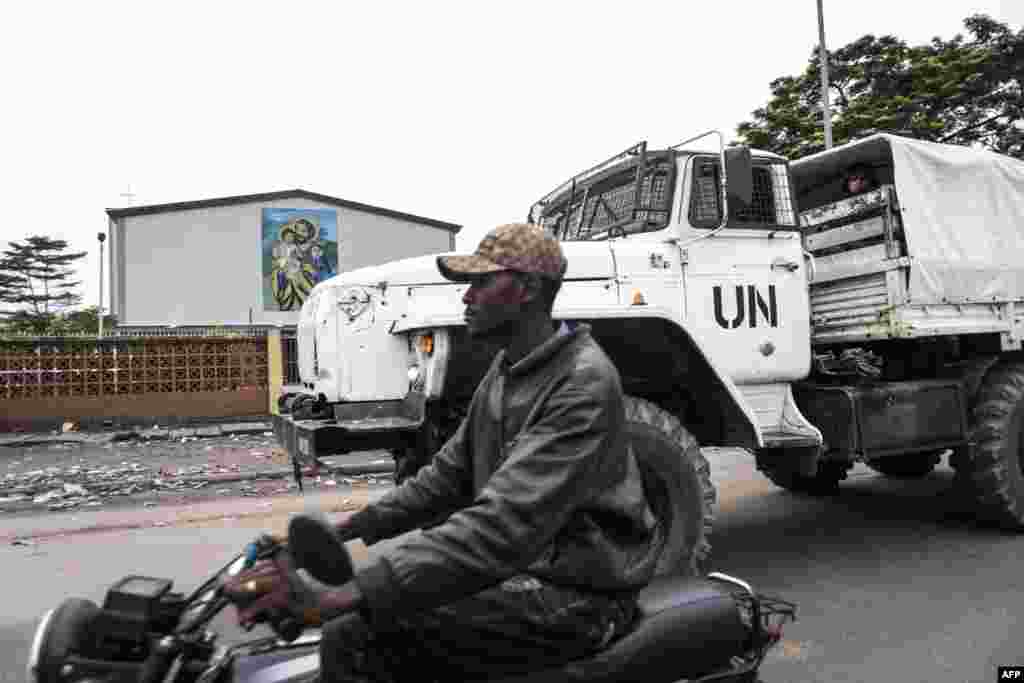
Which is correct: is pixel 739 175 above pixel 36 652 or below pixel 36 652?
above

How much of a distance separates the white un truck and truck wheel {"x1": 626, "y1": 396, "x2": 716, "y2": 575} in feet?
0.04

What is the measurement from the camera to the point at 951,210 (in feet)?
18.7

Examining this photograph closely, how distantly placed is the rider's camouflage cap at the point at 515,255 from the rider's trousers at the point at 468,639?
78 cm

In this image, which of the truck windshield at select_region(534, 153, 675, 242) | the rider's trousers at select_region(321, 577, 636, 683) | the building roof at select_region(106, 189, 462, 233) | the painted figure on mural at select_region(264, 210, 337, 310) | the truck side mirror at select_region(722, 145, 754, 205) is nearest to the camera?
the rider's trousers at select_region(321, 577, 636, 683)

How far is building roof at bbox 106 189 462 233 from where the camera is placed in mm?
26383

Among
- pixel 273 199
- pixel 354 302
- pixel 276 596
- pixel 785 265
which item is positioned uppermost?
pixel 273 199

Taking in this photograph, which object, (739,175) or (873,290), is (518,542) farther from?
(873,290)

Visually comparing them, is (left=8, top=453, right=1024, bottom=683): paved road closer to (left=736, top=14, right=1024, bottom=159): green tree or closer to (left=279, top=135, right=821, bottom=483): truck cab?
(left=279, top=135, right=821, bottom=483): truck cab

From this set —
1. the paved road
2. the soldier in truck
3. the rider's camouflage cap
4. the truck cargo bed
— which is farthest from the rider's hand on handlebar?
the truck cargo bed

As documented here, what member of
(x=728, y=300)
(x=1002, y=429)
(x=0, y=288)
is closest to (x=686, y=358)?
(x=728, y=300)

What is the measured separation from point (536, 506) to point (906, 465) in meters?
6.90

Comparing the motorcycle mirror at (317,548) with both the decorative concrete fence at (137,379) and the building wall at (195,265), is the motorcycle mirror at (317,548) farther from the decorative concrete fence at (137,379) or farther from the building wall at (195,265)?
the building wall at (195,265)

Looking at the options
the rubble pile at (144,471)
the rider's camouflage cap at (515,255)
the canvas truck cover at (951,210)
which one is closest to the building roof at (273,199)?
the rubble pile at (144,471)

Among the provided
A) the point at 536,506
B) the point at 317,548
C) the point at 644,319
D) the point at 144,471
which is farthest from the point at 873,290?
the point at 144,471
